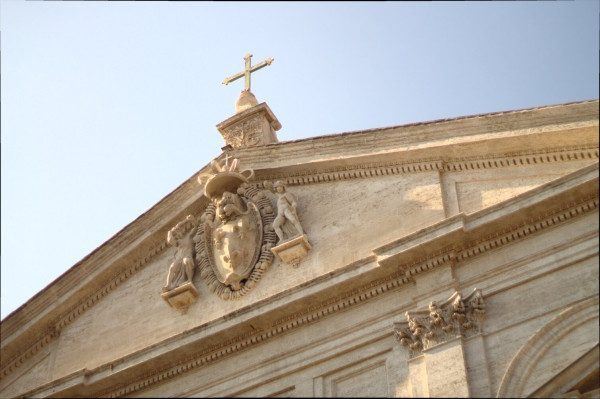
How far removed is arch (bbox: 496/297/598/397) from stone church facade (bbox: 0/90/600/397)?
0.02 metres

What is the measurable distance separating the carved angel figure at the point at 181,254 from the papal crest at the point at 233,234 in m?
0.15

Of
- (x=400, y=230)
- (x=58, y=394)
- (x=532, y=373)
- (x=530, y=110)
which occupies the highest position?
(x=530, y=110)

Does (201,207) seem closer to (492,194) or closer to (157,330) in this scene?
(157,330)

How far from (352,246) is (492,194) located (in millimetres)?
2160

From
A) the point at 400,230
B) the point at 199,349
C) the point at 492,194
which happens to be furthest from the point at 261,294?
the point at 492,194

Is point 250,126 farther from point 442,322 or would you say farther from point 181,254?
point 442,322

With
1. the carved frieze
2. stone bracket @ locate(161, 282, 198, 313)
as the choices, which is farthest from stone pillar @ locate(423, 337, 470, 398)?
stone bracket @ locate(161, 282, 198, 313)

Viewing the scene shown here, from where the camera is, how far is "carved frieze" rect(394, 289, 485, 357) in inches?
645

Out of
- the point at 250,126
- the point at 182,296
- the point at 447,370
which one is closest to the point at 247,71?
the point at 250,126

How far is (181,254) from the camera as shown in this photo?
2002 cm

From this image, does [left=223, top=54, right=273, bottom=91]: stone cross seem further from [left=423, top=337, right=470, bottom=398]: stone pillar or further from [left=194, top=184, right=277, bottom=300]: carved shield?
[left=423, top=337, right=470, bottom=398]: stone pillar

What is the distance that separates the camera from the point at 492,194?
17.5m

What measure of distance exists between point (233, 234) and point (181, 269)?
109 centimetres

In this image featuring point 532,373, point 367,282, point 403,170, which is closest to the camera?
point 532,373
